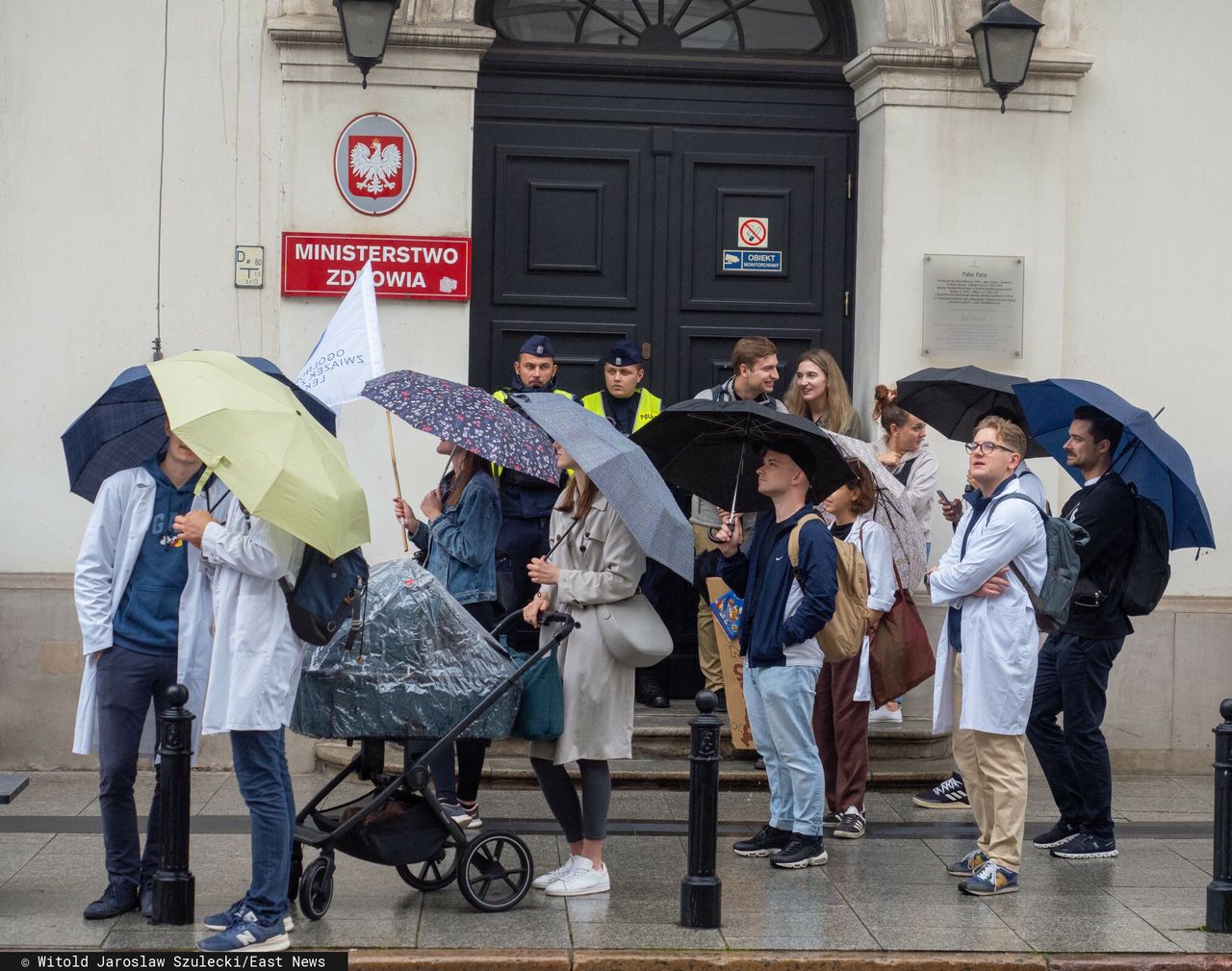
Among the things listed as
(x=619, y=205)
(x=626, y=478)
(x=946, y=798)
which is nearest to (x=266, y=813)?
(x=626, y=478)

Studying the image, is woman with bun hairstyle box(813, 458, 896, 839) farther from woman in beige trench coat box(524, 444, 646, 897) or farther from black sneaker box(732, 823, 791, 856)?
woman in beige trench coat box(524, 444, 646, 897)

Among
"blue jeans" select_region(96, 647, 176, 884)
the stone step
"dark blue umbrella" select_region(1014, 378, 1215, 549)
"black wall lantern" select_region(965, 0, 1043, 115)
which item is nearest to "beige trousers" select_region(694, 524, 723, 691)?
the stone step

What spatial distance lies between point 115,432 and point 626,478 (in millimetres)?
2010

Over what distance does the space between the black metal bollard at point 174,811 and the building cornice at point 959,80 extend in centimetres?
584

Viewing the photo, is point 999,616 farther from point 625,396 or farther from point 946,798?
point 625,396

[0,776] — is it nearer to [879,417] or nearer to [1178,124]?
[879,417]

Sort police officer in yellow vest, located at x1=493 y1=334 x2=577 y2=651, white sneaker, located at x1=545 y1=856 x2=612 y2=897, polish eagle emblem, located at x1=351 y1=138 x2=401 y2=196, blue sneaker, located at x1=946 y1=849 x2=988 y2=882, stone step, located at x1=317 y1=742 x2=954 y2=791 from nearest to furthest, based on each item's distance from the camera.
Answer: white sneaker, located at x1=545 y1=856 x2=612 y2=897 → blue sneaker, located at x1=946 y1=849 x2=988 y2=882 → police officer in yellow vest, located at x1=493 y1=334 x2=577 y2=651 → stone step, located at x1=317 y1=742 x2=954 y2=791 → polish eagle emblem, located at x1=351 y1=138 x2=401 y2=196

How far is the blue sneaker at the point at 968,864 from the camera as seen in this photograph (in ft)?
23.6

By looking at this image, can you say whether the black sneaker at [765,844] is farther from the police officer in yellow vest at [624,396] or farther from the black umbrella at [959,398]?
the police officer in yellow vest at [624,396]

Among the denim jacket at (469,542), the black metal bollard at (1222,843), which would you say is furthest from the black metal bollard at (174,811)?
the black metal bollard at (1222,843)

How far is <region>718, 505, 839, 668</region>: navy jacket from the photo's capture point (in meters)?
7.05

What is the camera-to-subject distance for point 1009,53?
31.1 feet
